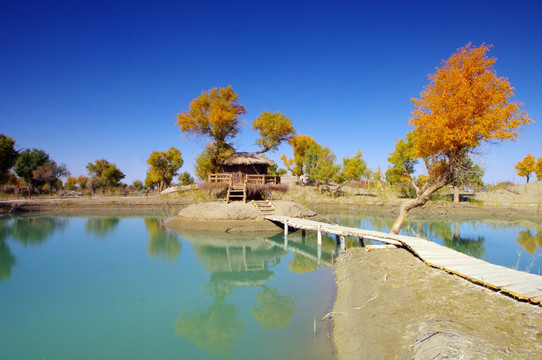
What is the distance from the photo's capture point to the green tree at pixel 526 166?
43.1 m

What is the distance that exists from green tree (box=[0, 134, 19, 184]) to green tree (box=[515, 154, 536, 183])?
63457mm

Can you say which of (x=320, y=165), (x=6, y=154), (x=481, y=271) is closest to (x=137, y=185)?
(x=6, y=154)

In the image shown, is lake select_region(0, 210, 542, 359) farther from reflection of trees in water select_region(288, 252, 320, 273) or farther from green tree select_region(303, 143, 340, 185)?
green tree select_region(303, 143, 340, 185)

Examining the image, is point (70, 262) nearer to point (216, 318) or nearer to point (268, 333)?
point (216, 318)

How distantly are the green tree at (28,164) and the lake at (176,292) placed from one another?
90.3ft

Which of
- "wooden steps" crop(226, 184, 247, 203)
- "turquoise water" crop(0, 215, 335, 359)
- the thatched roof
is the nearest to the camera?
"turquoise water" crop(0, 215, 335, 359)

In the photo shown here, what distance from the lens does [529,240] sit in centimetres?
1500

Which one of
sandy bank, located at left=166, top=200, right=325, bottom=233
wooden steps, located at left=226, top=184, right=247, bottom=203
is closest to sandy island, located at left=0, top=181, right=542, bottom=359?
sandy bank, located at left=166, top=200, right=325, bottom=233

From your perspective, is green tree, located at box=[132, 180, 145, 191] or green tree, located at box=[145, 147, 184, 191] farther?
green tree, located at box=[132, 180, 145, 191]

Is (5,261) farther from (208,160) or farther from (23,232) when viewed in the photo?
(208,160)

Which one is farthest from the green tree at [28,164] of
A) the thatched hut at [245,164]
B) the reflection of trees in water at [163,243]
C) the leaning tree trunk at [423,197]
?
the leaning tree trunk at [423,197]

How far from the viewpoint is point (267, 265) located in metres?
11.8

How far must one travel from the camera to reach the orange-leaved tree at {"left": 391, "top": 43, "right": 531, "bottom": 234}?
9.27 metres

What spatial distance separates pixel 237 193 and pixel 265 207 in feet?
10.5
